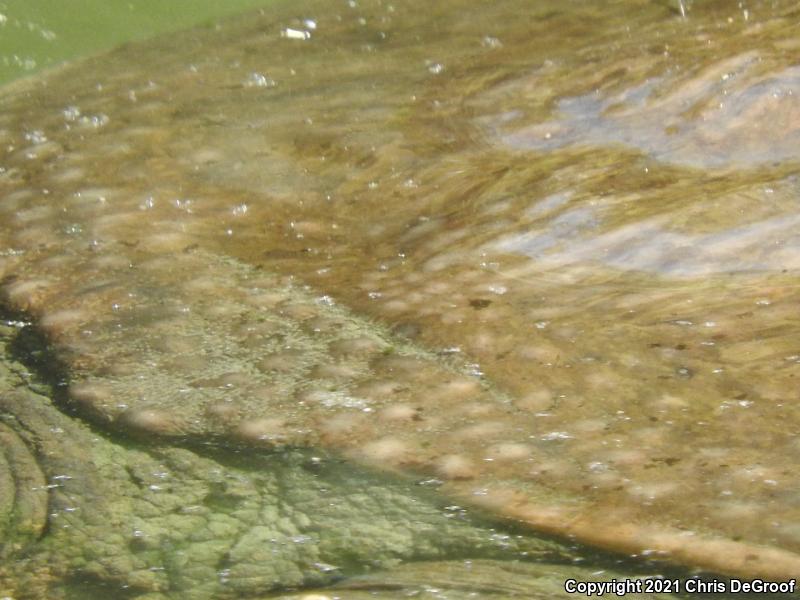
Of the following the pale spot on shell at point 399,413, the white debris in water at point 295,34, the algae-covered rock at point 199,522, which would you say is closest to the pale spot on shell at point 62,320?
the algae-covered rock at point 199,522

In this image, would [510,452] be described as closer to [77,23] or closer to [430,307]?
[430,307]

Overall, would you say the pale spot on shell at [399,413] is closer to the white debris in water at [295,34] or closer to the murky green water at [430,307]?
the murky green water at [430,307]

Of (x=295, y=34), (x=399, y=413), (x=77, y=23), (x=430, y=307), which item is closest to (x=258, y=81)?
(x=295, y=34)

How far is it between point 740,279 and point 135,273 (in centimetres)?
102

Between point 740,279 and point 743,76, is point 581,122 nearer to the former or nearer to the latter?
point 743,76

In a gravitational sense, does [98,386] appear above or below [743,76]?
below

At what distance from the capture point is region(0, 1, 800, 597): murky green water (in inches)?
63.6

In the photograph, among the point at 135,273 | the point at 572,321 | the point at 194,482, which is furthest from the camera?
the point at 135,273

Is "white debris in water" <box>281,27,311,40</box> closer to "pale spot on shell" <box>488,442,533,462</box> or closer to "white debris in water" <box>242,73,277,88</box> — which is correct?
"white debris in water" <box>242,73,277,88</box>

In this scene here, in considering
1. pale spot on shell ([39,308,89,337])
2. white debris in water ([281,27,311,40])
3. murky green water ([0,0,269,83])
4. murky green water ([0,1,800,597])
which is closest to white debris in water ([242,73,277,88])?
murky green water ([0,1,800,597])

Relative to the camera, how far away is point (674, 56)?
243cm

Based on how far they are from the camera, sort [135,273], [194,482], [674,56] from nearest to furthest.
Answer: [194,482] → [135,273] → [674,56]

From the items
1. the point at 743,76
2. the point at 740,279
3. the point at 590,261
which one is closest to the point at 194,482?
the point at 590,261

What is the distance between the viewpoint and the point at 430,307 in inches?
79.9
